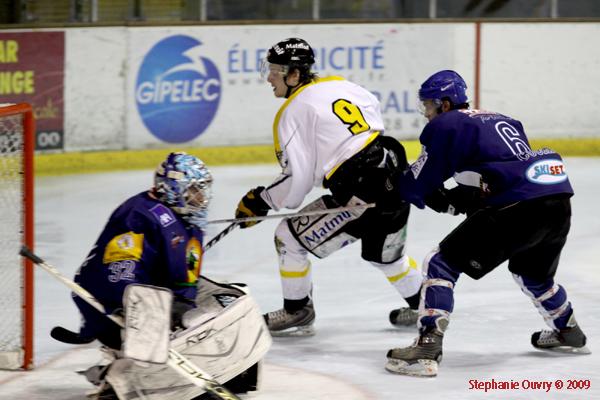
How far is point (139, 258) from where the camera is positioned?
11.9 feet

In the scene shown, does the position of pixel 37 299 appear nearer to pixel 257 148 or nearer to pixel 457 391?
pixel 457 391

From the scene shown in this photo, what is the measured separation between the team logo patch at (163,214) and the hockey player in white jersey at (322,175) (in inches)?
33.4

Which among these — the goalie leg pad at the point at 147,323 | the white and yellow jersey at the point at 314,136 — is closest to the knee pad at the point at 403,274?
the white and yellow jersey at the point at 314,136

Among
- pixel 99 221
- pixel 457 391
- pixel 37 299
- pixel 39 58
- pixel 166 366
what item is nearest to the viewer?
pixel 166 366

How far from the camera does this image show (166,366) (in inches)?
138

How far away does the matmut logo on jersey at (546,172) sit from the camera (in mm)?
4035

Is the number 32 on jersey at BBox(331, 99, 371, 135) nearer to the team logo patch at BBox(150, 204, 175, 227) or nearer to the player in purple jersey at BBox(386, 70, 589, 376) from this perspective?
the player in purple jersey at BBox(386, 70, 589, 376)

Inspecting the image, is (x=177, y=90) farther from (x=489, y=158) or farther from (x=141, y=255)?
(x=141, y=255)

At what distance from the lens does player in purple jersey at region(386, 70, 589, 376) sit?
4.02 meters

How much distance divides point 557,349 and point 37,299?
2094 mm

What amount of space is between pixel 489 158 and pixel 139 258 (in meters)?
1.16

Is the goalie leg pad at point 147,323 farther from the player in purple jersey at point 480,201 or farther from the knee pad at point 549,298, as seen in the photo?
the knee pad at point 549,298

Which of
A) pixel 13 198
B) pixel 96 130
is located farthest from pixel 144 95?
pixel 13 198

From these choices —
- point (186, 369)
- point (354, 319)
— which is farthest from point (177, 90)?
point (186, 369)
